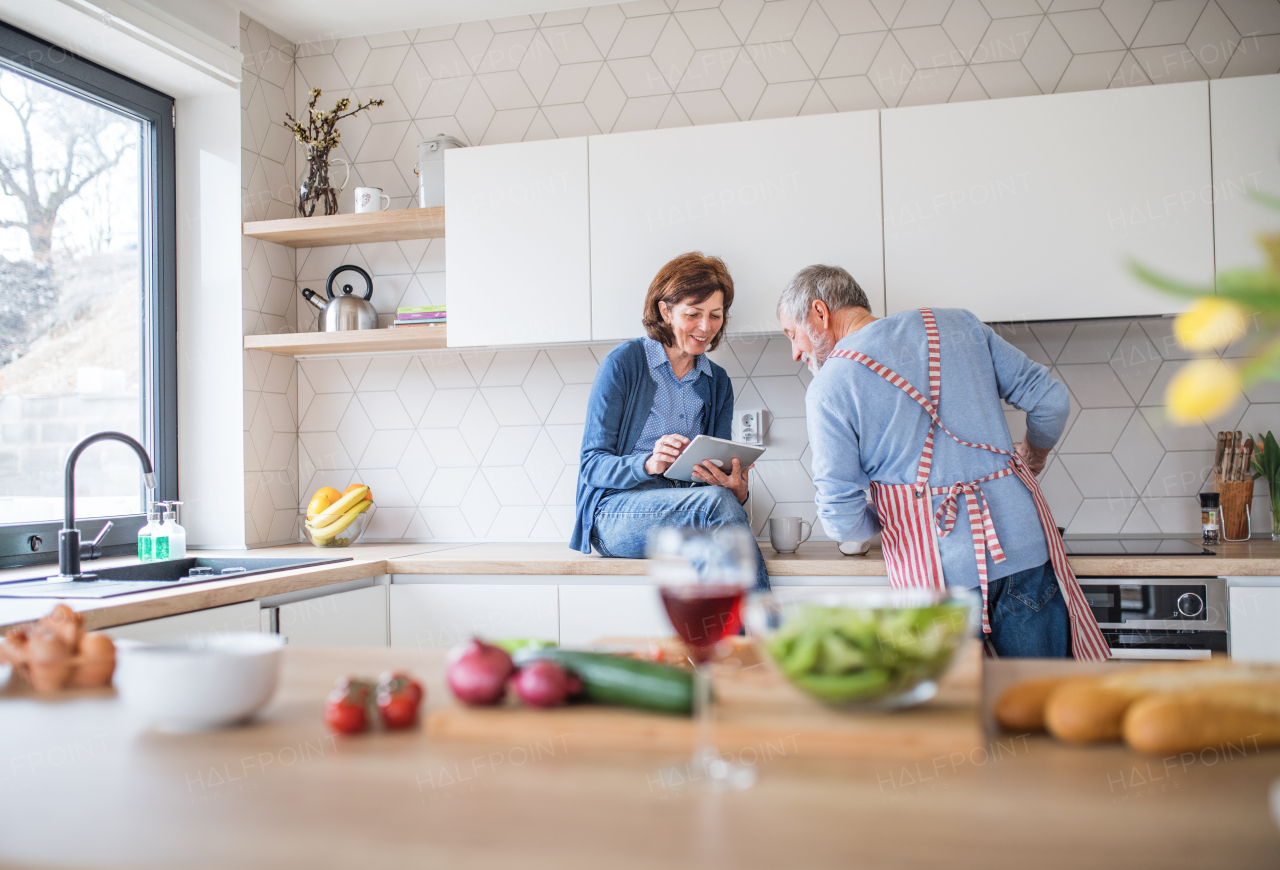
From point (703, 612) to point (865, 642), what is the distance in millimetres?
123

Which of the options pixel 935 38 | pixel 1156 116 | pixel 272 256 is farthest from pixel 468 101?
pixel 1156 116

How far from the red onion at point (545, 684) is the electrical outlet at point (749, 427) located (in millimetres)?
2212

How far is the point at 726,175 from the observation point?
2701 mm

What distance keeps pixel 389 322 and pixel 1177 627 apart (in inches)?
99.7

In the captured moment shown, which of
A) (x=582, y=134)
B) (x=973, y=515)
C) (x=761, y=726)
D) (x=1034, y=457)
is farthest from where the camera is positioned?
(x=582, y=134)

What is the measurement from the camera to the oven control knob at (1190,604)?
2195 millimetres

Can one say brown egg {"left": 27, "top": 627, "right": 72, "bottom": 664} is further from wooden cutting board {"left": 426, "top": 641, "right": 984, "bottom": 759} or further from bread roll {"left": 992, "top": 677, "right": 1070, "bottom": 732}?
bread roll {"left": 992, "top": 677, "right": 1070, "bottom": 732}

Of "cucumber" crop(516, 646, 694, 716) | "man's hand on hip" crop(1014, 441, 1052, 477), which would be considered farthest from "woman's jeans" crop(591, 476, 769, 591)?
"cucumber" crop(516, 646, 694, 716)

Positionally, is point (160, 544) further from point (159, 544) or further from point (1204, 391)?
point (1204, 391)

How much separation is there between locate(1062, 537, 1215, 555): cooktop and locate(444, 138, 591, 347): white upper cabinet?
1459 millimetres

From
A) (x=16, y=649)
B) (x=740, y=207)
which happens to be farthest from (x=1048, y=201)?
(x=16, y=649)

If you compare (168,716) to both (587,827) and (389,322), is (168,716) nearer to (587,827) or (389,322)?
(587,827)

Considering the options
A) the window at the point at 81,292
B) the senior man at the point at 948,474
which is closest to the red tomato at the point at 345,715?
the senior man at the point at 948,474

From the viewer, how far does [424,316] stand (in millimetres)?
3029
